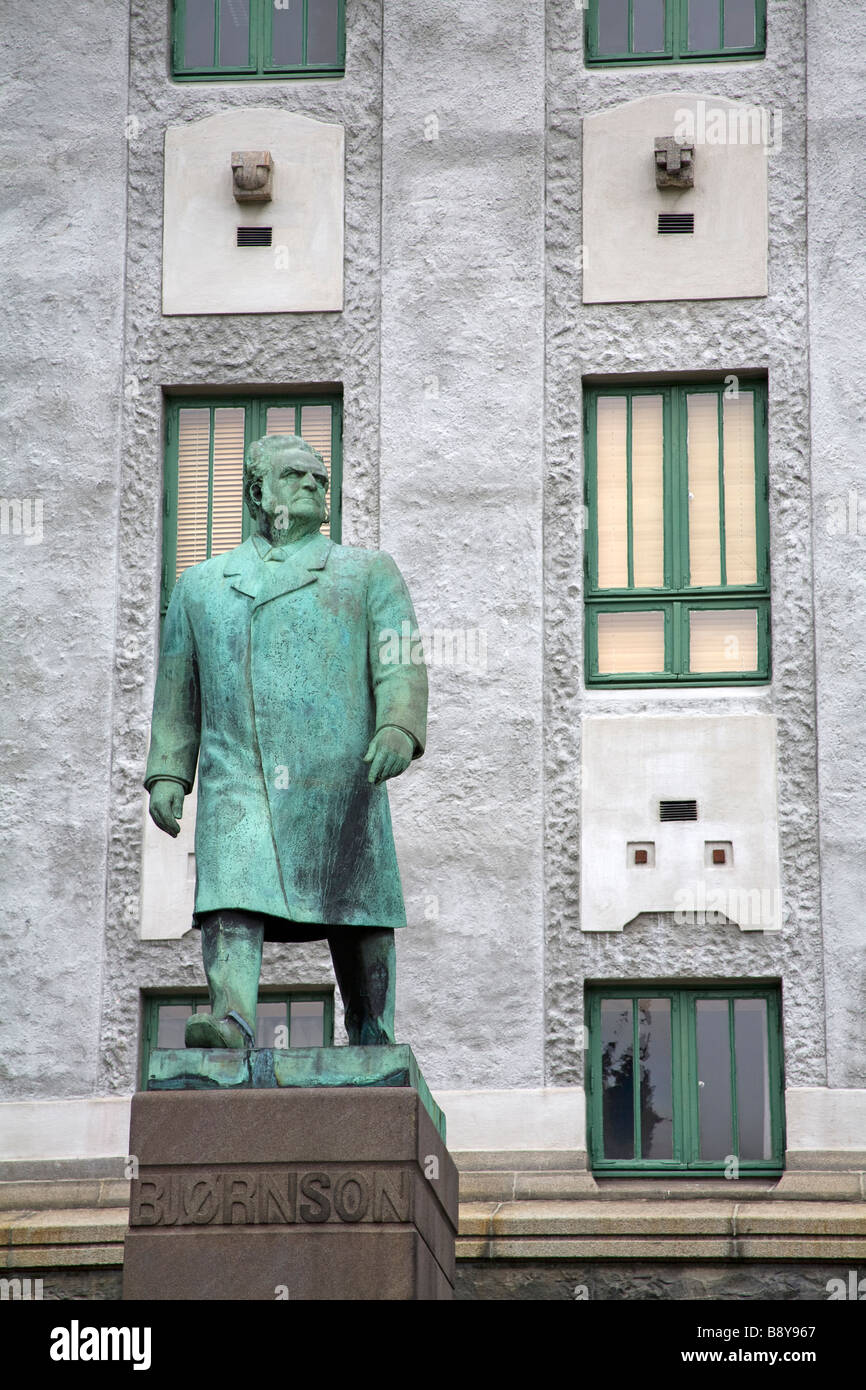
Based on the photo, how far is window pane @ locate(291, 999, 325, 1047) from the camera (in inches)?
676

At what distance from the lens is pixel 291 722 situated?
1137 cm

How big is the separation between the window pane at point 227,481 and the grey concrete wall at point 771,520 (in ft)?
7.32

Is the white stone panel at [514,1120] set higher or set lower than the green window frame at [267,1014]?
lower

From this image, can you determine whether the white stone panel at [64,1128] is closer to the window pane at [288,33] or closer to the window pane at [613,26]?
the window pane at [288,33]

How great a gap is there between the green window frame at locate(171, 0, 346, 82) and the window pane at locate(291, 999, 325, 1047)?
22.0 ft

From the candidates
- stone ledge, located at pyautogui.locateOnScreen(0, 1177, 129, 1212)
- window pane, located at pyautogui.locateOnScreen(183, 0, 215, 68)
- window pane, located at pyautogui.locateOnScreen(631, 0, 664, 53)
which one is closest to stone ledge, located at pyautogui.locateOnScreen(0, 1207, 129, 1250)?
stone ledge, located at pyautogui.locateOnScreen(0, 1177, 129, 1212)

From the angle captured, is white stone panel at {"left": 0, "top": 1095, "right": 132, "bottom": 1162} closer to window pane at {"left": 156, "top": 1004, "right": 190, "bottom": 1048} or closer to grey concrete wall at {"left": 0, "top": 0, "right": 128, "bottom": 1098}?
grey concrete wall at {"left": 0, "top": 0, "right": 128, "bottom": 1098}

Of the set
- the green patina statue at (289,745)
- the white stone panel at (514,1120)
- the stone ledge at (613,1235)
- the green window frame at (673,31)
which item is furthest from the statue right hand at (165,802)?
the green window frame at (673,31)

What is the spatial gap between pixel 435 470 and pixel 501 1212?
5.08m

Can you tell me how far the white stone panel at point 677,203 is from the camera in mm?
17922

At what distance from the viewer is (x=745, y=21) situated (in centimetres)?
1856

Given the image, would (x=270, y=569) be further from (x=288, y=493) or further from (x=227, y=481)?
(x=227, y=481)

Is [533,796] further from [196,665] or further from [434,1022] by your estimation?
[196,665]

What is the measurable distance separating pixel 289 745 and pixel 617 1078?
6.22 metres
